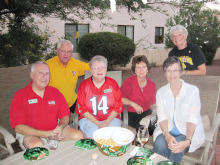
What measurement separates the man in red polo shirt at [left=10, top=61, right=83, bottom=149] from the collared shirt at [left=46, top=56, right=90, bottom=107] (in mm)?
678

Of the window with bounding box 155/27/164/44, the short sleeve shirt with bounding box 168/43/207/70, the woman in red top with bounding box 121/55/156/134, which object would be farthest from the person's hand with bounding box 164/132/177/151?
the window with bounding box 155/27/164/44

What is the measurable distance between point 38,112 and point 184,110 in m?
1.70

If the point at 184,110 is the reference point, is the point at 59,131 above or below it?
below

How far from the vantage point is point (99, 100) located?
2.95 metres

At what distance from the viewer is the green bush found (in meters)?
9.31

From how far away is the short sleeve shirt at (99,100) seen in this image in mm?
2939

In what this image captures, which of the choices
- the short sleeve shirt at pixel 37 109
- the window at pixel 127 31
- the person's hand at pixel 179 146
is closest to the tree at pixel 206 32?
the window at pixel 127 31

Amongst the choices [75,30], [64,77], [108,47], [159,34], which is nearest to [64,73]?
[64,77]

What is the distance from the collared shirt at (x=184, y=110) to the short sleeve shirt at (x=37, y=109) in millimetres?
1203

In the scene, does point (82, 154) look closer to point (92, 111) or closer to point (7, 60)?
point (92, 111)

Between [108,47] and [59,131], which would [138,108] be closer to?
[59,131]

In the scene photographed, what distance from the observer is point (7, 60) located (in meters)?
5.26

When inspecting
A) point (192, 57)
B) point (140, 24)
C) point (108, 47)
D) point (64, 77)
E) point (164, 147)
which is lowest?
point (164, 147)

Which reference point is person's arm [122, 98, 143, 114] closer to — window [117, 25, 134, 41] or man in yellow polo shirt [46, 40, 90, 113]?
man in yellow polo shirt [46, 40, 90, 113]
